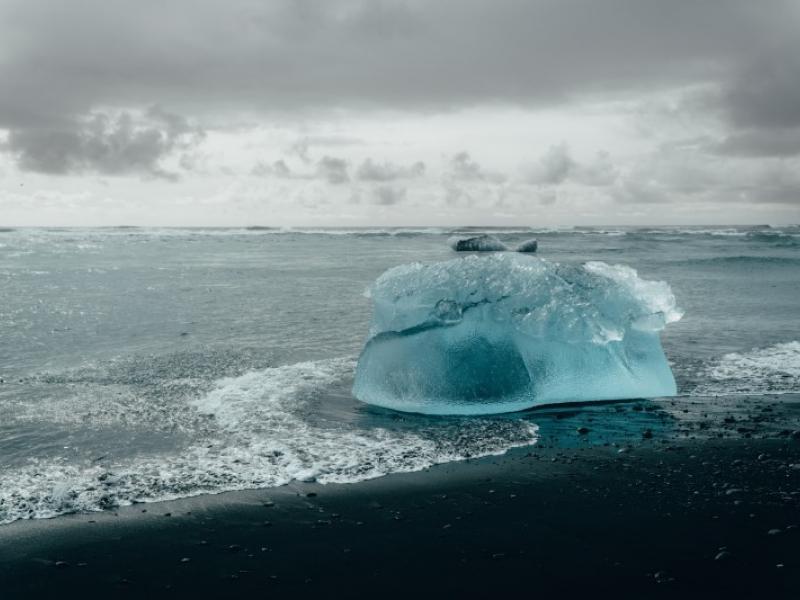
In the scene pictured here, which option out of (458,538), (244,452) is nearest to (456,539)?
(458,538)

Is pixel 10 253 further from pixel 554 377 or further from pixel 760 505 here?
pixel 760 505

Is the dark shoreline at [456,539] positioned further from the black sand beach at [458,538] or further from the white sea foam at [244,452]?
the white sea foam at [244,452]

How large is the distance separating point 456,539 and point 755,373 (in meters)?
7.31

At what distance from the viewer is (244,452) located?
7.02 m

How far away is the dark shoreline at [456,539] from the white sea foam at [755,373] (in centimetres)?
298

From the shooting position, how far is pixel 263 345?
12609mm

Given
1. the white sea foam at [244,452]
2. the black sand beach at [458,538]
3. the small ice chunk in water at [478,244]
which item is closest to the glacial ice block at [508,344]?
the white sea foam at [244,452]

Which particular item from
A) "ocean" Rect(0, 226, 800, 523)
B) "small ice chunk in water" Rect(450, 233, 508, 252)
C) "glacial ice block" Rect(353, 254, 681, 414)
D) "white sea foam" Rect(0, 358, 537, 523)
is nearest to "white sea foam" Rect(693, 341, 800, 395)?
"ocean" Rect(0, 226, 800, 523)

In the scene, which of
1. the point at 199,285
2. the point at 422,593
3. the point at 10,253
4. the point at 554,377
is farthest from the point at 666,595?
the point at 10,253

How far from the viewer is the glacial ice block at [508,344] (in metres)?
8.71

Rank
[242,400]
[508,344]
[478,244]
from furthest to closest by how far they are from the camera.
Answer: [478,244] < [242,400] < [508,344]

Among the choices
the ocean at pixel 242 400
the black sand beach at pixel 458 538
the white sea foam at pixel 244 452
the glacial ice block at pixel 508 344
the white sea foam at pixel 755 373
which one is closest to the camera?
the black sand beach at pixel 458 538

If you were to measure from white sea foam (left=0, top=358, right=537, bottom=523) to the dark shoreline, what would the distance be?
29 cm

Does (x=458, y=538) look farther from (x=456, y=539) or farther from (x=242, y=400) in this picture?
(x=242, y=400)
